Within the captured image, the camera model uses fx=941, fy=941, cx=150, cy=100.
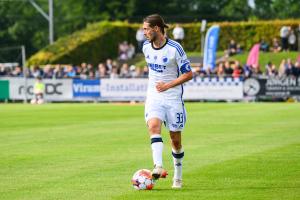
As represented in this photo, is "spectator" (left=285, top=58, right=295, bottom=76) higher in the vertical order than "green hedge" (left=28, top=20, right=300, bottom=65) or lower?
lower

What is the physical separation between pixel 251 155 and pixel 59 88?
3115 cm

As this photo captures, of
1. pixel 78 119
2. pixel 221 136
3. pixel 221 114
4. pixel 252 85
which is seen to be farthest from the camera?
pixel 252 85

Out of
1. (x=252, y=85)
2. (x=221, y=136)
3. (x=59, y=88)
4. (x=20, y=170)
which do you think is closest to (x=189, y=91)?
(x=252, y=85)

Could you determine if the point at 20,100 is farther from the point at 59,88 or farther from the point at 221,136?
the point at 221,136

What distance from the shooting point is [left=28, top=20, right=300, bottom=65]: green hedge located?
63.8 meters

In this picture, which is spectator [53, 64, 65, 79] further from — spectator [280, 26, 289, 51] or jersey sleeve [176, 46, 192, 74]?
jersey sleeve [176, 46, 192, 74]

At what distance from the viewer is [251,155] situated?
16.9 m

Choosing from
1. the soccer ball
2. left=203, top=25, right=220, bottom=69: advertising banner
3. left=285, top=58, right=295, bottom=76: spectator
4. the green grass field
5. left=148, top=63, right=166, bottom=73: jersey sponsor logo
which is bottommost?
the green grass field

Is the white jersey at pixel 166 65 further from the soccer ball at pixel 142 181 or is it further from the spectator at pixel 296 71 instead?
the spectator at pixel 296 71

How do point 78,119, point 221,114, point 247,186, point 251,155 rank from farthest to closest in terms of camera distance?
point 221,114
point 78,119
point 251,155
point 247,186

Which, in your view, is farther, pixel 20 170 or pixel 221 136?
pixel 221 136

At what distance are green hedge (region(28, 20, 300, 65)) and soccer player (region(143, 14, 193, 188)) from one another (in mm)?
50250

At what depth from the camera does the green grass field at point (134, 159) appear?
12.0 metres

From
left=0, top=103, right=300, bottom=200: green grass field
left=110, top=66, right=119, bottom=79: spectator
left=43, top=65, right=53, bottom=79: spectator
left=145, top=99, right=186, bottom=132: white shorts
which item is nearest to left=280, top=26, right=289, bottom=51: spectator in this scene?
left=110, top=66, right=119, bottom=79: spectator
